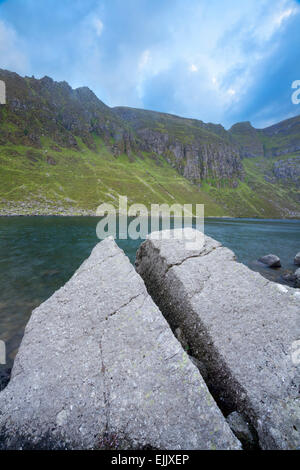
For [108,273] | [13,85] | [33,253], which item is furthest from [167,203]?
[13,85]

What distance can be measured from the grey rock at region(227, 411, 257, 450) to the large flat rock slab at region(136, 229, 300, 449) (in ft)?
0.35

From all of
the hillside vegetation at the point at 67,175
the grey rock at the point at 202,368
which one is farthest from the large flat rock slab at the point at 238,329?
the hillside vegetation at the point at 67,175

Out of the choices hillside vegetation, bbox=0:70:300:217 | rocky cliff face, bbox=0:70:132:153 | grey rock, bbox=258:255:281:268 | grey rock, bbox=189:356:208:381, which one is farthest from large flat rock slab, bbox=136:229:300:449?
rocky cliff face, bbox=0:70:132:153

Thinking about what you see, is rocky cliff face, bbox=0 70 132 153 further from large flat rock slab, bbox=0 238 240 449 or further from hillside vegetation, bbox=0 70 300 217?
large flat rock slab, bbox=0 238 240 449

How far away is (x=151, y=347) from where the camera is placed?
143 inches

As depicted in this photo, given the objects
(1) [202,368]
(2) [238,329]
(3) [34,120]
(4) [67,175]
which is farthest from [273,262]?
(3) [34,120]

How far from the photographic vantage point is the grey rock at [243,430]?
2947 mm

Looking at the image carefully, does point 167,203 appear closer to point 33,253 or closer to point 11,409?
point 33,253

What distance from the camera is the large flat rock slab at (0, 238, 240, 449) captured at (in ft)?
8.89

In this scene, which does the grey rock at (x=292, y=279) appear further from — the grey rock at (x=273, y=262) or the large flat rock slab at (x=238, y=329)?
the large flat rock slab at (x=238, y=329)

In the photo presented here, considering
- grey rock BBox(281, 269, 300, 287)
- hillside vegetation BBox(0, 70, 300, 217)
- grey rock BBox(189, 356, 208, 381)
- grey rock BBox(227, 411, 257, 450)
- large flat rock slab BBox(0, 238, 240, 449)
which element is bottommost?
grey rock BBox(281, 269, 300, 287)

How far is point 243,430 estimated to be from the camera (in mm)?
3045

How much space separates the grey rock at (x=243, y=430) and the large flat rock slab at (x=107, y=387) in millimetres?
651

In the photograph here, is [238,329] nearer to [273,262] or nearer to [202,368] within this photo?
[202,368]
